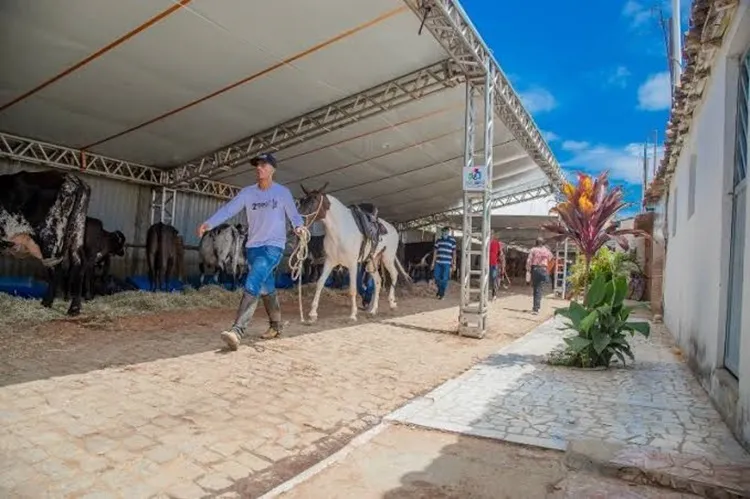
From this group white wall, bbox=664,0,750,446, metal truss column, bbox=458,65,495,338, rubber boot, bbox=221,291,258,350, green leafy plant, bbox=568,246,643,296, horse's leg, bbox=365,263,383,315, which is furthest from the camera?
green leafy plant, bbox=568,246,643,296

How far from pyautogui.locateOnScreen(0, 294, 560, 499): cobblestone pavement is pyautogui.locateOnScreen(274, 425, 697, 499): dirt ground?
0.94 ft

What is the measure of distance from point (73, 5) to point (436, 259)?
36.8 feet

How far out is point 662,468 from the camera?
258 centimetres

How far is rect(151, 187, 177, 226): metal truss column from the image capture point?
12.5 metres

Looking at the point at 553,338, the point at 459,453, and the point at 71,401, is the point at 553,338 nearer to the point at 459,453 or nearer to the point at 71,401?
the point at 459,453

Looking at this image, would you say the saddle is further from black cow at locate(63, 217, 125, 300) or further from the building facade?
the building facade

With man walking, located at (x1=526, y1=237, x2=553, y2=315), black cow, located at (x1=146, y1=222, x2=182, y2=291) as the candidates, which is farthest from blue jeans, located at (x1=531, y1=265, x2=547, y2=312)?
black cow, located at (x1=146, y1=222, x2=182, y2=291)

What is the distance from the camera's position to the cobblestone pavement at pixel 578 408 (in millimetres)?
3246

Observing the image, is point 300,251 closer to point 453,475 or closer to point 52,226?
point 52,226

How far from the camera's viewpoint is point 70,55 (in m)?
6.78

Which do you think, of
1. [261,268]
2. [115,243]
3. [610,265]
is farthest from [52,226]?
[610,265]

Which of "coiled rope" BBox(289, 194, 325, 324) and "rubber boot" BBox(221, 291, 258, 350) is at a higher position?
"coiled rope" BBox(289, 194, 325, 324)

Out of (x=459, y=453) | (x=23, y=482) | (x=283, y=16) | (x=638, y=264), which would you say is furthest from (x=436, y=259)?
(x=23, y=482)

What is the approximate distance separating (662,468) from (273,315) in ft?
14.8
